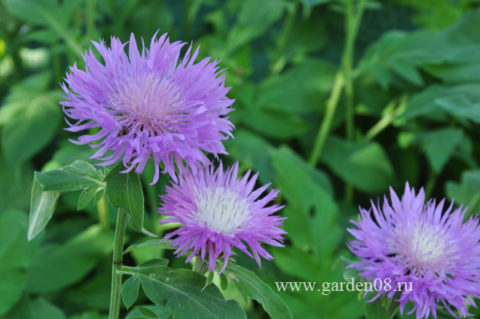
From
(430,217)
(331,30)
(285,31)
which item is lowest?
(430,217)

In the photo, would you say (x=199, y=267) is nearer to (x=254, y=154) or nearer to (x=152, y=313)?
(x=152, y=313)

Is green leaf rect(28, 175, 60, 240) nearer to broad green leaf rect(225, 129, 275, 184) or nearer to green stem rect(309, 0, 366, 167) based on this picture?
broad green leaf rect(225, 129, 275, 184)

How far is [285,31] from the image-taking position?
161 cm

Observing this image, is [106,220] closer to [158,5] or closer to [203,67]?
[158,5]

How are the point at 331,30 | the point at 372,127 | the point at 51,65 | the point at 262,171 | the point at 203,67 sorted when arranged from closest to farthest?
the point at 203,67
the point at 262,171
the point at 372,127
the point at 331,30
the point at 51,65

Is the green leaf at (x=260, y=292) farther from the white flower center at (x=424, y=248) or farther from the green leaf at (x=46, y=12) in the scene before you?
the green leaf at (x=46, y=12)

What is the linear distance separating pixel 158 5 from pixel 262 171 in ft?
2.17

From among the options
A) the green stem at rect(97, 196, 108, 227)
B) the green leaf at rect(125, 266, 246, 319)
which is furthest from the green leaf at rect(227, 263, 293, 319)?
the green stem at rect(97, 196, 108, 227)

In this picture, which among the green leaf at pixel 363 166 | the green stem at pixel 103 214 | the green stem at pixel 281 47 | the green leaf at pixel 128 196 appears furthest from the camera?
the green stem at pixel 281 47

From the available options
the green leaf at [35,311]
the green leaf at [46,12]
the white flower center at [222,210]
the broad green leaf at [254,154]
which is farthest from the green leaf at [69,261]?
the white flower center at [222,210]

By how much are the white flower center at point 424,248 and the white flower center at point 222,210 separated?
14 centimetres

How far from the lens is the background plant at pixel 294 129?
43.1 inches

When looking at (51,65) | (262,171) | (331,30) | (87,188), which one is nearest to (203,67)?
(87,188)

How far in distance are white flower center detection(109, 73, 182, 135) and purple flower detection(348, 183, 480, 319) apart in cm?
18
